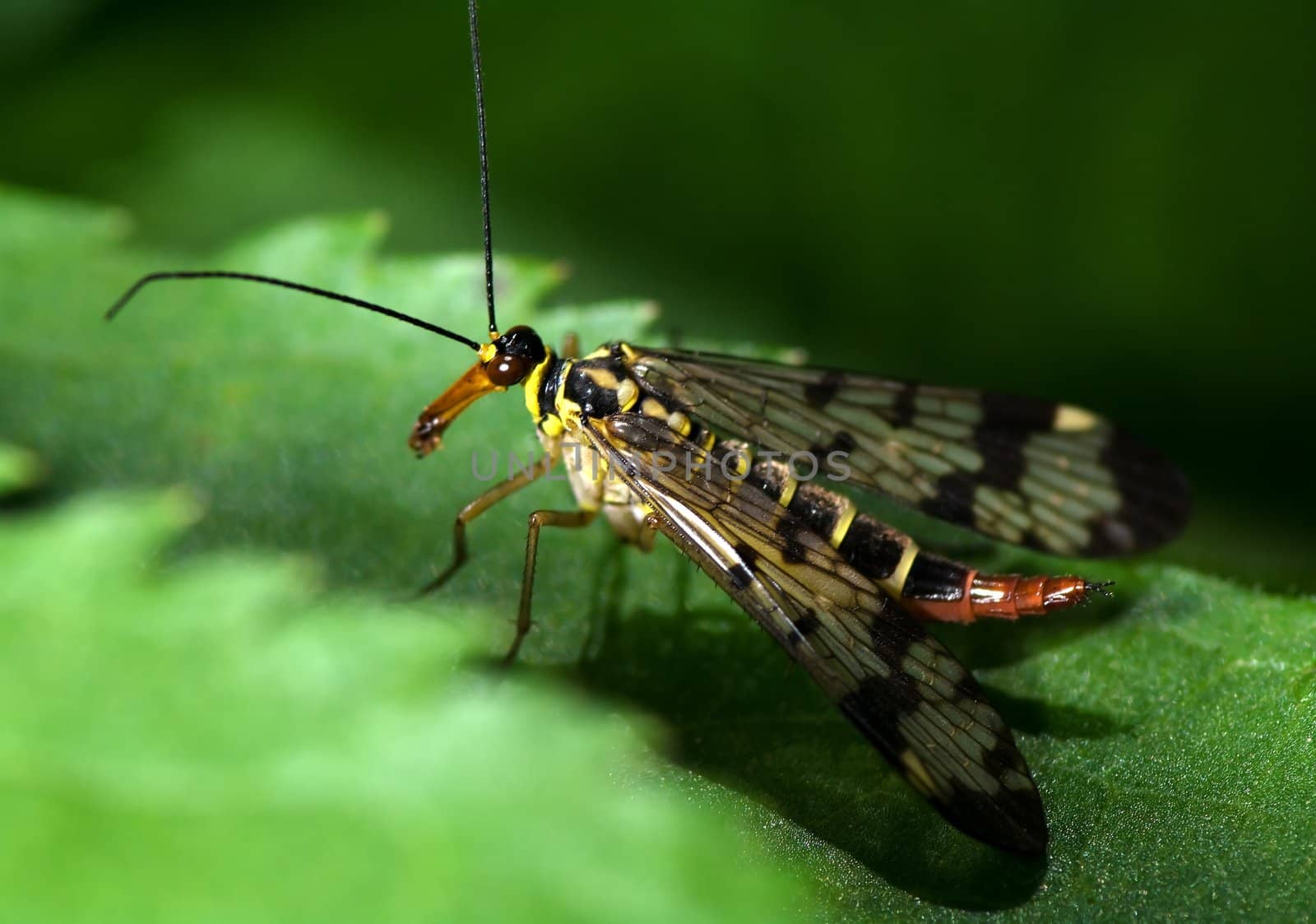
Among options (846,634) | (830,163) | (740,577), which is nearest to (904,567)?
(846,634)

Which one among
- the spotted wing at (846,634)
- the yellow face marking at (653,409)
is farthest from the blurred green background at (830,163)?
the spotted wing at (846,634)

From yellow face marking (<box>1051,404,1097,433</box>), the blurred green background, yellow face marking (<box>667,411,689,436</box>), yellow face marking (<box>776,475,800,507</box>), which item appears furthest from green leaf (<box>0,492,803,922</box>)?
the blurred green background

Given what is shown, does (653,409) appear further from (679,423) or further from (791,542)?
(791,542)

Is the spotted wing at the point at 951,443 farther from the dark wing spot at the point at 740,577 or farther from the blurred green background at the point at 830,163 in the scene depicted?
the blurred green background at the point at 830,163

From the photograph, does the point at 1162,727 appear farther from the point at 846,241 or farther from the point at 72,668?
the point at 846,241

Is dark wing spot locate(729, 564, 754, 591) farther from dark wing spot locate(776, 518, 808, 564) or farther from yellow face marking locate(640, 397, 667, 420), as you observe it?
yellow face marking locate(640, 397, 667, 420)

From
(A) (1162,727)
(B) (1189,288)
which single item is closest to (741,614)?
(A) (1162,727)
